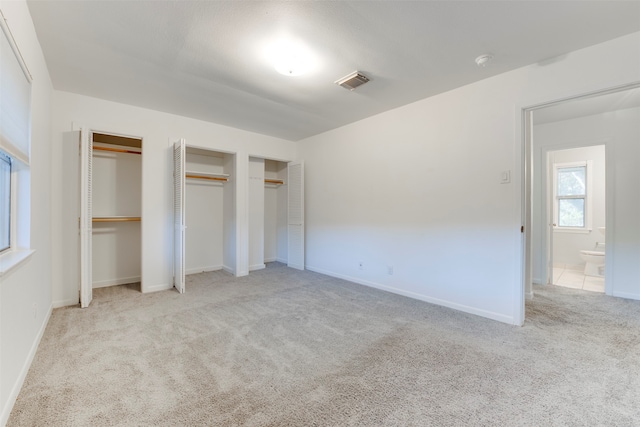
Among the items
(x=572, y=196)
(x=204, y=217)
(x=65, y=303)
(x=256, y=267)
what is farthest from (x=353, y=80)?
(x=572, y=196)

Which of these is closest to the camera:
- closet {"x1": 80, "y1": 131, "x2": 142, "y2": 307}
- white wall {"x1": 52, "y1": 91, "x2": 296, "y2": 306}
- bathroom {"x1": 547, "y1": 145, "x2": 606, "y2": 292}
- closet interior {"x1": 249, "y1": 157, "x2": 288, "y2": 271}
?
white wall {"x1": 52, "y1": 91, "x2": 296, "y2": 306}

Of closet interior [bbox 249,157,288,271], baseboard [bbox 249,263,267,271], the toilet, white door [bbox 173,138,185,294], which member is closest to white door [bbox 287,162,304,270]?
closet interior [bbox 249,157,288,271]

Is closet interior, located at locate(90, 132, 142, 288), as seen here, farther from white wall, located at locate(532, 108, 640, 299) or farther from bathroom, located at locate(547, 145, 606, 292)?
bathroom, located at locate(547, 145, 606, 292)

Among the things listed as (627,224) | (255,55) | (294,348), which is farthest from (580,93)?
(294,348)

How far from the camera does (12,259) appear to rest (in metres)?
1.61

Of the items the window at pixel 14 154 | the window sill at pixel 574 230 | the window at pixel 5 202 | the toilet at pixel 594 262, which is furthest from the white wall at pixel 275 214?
the window sill at pixel 574 230

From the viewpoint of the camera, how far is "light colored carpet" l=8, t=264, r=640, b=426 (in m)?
1.49

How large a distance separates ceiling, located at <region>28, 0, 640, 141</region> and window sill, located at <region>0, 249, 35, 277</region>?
1.67 meters

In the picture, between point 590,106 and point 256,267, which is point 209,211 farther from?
point 590,106

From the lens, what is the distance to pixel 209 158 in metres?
5.03

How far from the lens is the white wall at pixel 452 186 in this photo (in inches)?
99.5

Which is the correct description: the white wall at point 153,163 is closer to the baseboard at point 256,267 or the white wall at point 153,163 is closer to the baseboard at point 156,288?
the baseboard at point 156,288

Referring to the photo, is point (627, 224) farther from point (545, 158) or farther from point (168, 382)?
point (168, 382)

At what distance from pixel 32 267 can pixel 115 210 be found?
2182 millimetres
